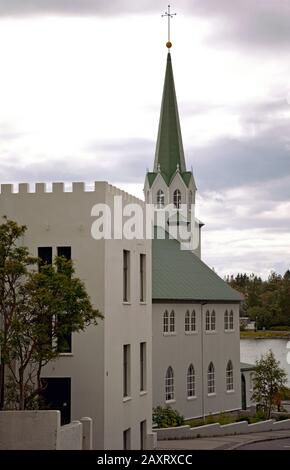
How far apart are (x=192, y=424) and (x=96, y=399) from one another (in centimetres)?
Result: 2019

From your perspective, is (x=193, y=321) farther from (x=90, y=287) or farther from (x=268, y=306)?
(x=268, y=306)

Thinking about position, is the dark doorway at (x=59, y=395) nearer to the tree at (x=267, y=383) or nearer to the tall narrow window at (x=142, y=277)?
the tall narrow window at (x=142, y=277)

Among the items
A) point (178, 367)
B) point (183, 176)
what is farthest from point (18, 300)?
point (183, 176)

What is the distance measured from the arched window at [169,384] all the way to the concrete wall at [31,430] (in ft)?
92.4

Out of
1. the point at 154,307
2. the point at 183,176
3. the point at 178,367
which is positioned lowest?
the point at 178,367

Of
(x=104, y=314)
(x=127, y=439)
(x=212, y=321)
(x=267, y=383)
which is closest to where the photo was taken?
(x=104, y=314)

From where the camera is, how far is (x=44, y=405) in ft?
86.7

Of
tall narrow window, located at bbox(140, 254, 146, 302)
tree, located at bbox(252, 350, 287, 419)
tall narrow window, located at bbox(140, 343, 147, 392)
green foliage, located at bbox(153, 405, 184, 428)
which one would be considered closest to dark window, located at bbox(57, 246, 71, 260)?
tall narrow window, located at bbox(140, 254, 146, 302)

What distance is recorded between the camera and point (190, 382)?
174ft

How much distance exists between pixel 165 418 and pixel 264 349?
245 feet

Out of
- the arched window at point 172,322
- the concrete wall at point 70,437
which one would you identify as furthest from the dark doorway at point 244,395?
the concrete wall at point 70,437

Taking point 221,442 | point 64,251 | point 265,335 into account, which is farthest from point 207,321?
point 265,335

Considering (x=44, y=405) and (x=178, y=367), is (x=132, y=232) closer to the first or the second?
(x=44, y=405)

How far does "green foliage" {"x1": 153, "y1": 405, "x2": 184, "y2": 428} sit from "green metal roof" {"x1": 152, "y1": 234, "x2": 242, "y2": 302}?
311 inches
